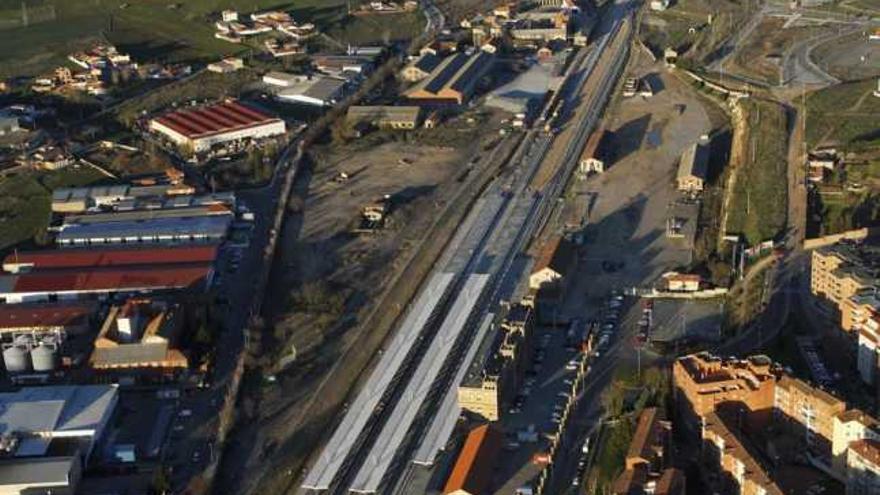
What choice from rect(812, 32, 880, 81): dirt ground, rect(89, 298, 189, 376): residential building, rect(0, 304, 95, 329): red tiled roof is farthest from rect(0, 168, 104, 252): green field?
rect(812, 32, 880, 81): dirt ground

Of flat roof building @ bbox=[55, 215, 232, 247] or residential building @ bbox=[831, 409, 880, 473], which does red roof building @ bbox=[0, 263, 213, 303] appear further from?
residential building @ bbox=[831, 409, 880, 473]

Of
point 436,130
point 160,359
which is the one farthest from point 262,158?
point 160,359

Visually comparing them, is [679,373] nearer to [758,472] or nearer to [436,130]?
[758,472]

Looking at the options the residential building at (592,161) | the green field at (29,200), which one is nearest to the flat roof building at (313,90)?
the green field at (29,200)

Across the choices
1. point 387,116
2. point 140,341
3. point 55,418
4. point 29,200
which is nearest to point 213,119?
point 387,116

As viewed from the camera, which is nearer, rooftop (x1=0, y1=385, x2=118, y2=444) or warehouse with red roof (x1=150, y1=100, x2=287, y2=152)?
rooftop (x1=0, y1=385, x2=118, y2=444)

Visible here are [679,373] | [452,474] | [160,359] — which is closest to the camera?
[452,474]

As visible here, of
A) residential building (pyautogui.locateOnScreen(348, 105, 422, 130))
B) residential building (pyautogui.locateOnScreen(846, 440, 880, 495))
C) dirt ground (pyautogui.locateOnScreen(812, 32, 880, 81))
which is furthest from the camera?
dirt ground (pyautogui.locateOnScreen(812, 32, 880, 81))
